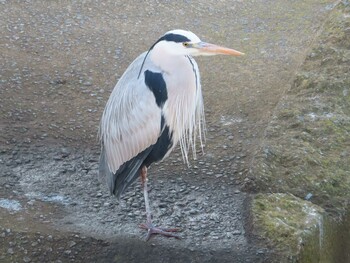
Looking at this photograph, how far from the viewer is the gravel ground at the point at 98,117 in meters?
3.32

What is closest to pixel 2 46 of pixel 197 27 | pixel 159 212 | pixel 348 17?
pixel 197 27

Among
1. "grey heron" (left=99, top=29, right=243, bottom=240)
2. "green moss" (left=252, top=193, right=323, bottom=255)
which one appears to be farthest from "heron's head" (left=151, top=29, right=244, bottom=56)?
"green moss" (left=252, top=193, right=323, bottom=255)

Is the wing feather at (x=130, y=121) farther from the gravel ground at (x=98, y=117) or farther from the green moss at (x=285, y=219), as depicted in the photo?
the green moss at (x=285, y=219)

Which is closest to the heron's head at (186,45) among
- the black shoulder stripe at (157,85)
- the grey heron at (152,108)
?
the grey heron at (152,108)

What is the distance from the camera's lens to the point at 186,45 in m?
3.20

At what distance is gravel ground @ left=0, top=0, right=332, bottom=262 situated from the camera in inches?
131

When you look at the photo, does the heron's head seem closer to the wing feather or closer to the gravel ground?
the wing feather

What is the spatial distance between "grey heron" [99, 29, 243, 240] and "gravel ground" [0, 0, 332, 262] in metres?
0.24

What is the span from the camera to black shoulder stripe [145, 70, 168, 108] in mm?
3270

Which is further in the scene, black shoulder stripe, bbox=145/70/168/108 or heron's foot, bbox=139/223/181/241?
heron's foot, bbox=139/223/181/241

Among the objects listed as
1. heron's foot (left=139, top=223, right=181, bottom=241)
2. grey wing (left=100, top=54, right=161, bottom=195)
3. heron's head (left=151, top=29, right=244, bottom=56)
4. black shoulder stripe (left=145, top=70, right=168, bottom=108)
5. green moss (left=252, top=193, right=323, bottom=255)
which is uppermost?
heron's head (left=151, top=29, right=244, bottom=56)

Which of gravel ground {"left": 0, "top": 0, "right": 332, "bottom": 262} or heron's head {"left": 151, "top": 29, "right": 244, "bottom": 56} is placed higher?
heron's head {"left": 151, "top": 29, "right": 244, "bottom": 56}

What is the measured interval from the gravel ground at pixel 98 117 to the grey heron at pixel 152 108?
24cm

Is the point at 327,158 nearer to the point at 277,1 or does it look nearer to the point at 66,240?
the point at 66,240
